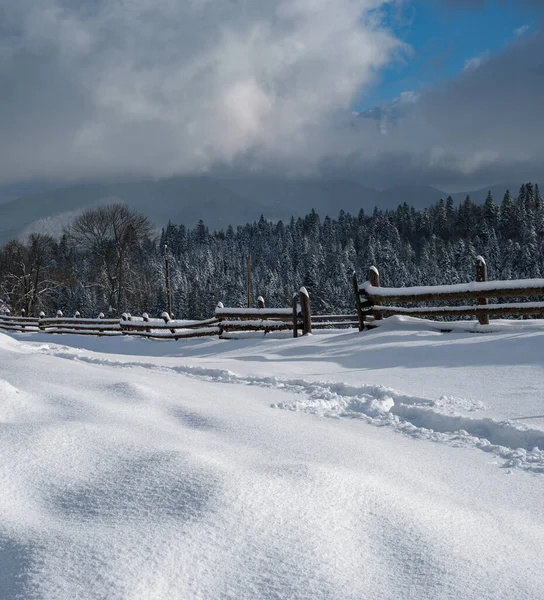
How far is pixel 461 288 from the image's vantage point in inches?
401

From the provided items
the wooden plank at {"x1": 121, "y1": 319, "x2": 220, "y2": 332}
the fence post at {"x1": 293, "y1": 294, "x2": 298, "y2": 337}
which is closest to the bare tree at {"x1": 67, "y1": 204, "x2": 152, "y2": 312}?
the wooden plank at {"x1": 121, "y1": 319, "x2": 220, "y2": 332}

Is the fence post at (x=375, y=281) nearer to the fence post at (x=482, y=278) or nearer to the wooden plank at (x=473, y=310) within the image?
the wooden plank at (x=473, y=310)

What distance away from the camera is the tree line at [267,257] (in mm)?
38156

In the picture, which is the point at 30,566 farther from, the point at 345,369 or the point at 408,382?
the point at 345,369

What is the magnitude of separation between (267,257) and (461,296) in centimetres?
14731

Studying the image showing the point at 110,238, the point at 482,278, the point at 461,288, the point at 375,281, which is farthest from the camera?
the point at 110,238

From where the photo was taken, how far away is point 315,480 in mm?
2705

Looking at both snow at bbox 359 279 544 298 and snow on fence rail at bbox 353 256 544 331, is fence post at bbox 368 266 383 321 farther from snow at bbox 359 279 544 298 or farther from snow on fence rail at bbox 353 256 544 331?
snow at bbox 359 279 544 298

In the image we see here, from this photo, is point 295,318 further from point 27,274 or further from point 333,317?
point 27,274

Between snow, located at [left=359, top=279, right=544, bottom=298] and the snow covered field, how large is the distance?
389 centimetres

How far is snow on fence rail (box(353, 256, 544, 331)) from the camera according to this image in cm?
923

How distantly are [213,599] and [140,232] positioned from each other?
37985mm

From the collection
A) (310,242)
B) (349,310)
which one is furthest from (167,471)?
A: (310,242)

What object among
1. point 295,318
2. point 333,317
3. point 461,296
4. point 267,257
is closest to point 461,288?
point 461,296
